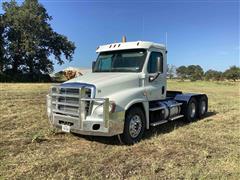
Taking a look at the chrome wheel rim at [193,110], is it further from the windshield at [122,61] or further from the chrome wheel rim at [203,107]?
the windshield at [122,61]

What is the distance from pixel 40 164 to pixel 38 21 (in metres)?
45.2

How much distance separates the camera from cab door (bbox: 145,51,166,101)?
780 cm

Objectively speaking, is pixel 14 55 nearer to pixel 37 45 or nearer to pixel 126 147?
pixel 37 45

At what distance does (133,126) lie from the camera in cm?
707

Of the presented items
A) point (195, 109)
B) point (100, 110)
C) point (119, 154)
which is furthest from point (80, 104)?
point (195, 109)

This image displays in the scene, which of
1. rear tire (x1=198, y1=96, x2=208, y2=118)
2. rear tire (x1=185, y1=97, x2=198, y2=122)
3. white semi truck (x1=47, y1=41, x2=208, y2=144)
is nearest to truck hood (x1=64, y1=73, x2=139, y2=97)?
white semi truck (x1=47, y1=41, x2=208, y2=144)

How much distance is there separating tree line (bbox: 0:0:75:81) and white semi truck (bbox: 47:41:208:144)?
39744mm

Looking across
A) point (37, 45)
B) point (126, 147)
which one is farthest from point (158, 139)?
point (37, 45)

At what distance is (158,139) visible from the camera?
7.41m

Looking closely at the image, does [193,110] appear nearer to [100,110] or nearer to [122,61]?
[122,61]

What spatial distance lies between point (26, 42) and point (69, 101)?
42.1 m

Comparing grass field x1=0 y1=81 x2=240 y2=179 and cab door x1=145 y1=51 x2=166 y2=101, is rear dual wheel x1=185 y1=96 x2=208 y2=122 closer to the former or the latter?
grass field x1=0 y1=81 x2=240 y2=179

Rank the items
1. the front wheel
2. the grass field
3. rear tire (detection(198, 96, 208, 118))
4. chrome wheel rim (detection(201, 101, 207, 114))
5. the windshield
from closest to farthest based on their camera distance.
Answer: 1. the grass field
2. the front wheel
3. the windshield
4. rear tire (detection(198, 96, 208, 118))
5. chrome wheel rim (detection(201, 101, 207, 114))

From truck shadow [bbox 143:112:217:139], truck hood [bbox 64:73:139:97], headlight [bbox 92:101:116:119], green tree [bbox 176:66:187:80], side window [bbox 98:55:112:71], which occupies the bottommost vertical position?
truck shadow [bbox 143:112:217:139]
